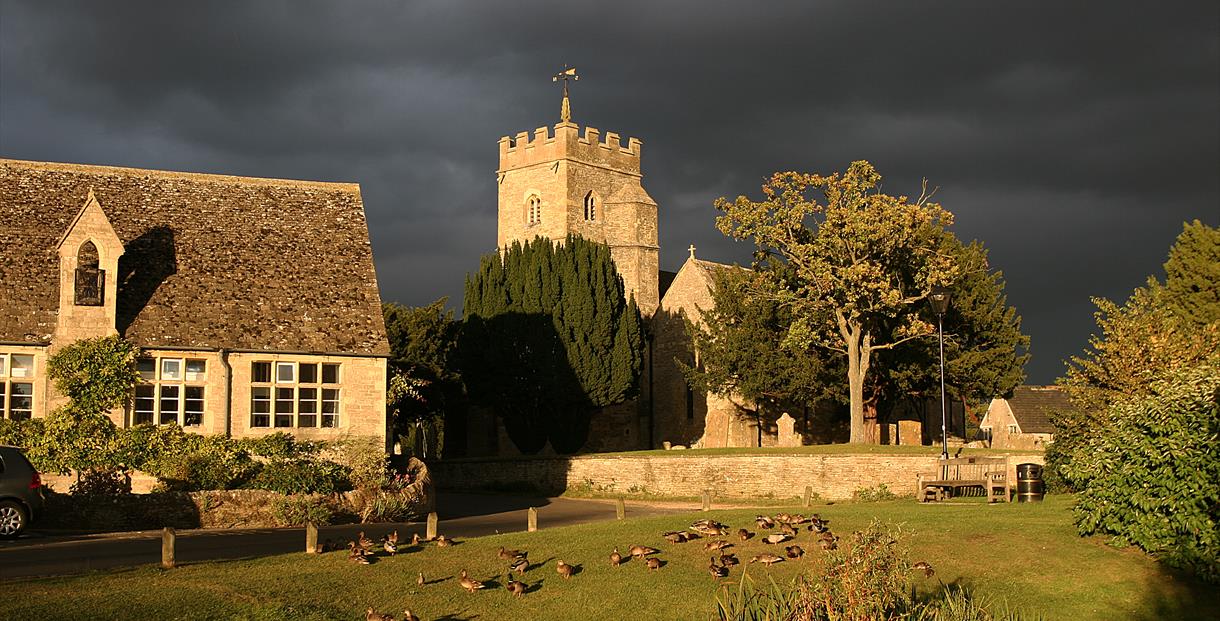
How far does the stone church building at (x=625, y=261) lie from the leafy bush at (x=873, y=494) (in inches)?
899

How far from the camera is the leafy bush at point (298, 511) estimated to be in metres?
26.4

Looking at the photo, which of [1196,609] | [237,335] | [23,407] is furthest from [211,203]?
[1196,609]

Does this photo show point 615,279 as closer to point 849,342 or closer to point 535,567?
point 849,342

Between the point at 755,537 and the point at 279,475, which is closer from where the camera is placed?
the point at 755,537

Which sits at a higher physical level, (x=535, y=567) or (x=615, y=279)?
(x=615, y=279)

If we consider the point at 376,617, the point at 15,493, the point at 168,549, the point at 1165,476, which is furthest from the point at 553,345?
the point at 376,617

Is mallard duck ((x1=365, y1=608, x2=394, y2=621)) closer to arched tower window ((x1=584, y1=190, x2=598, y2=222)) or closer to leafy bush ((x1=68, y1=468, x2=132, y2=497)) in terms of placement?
leafy bush ((x1=68, y1=468, x2=132, y2=497))

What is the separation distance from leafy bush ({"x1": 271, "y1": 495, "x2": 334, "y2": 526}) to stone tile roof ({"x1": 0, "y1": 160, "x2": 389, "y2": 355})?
4343 millimetres

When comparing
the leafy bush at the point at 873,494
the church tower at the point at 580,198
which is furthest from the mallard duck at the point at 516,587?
the church tower at the point at 580,198

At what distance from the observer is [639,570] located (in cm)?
1862

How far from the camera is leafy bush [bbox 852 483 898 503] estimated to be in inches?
1316

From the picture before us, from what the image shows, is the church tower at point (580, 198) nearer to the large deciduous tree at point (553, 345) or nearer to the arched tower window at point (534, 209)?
the arched tower window at point (534, 209)

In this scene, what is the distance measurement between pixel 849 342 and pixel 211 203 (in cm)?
2229

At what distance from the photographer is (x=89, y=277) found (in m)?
28.4
